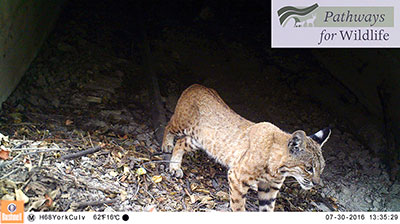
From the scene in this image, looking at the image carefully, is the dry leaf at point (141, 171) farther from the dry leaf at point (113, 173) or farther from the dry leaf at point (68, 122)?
the dry leaf at point (68, 122)

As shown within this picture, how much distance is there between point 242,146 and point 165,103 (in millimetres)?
1107

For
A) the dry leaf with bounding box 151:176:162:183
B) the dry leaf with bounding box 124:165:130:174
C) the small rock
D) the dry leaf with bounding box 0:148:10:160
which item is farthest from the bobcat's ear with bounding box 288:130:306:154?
the small rock

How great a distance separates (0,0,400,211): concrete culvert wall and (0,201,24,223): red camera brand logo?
0.05 meters

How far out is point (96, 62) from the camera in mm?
4703

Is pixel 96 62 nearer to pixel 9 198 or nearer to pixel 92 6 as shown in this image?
pixel 92 6

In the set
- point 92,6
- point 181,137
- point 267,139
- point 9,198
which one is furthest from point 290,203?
point 92,6

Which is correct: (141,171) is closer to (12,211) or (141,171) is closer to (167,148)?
(167,148)

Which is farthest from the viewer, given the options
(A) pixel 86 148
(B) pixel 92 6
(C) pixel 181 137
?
(B) pixel 92 6

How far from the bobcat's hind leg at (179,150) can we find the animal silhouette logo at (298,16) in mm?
1461

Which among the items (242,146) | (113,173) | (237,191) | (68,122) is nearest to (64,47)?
(68,122)

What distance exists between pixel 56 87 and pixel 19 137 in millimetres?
805

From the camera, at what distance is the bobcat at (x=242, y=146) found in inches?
142

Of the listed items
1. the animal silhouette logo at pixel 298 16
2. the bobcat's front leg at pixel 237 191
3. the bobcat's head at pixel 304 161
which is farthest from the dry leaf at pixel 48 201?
the animal silhouette logo at pixel 298 16

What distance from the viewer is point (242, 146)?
3.82 meters
